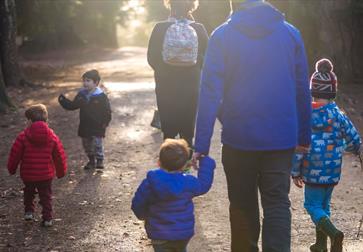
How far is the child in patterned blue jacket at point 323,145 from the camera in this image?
537 centimetres

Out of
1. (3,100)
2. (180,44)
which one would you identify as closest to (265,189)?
(180,44)

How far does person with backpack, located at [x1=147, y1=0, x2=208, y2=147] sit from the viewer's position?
23.0 ft

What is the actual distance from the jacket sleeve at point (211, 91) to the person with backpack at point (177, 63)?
102 inches

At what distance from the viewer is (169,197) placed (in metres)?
4.30

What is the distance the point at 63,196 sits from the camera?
7777 millimetres

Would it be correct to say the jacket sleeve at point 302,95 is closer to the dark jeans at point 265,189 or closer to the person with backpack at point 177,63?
the dark jeans at point 265,189

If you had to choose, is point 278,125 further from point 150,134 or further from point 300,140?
point 150,134

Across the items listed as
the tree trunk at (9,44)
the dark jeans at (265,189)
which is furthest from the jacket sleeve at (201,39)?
Answer: the tree trunk at (9,44)

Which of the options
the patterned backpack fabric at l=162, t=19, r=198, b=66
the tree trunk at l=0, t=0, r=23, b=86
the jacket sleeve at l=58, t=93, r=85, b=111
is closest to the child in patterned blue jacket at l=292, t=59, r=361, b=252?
the patterned backpack fabric at l=162, t=19, r=198, b=66

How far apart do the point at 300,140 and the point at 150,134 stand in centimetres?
727

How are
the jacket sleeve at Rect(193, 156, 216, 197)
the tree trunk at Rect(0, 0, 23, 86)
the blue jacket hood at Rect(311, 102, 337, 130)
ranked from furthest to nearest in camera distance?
the tree trunk at Rect(0, 0, 23, 86), the blue jacket hood at Rect(311, 102, 337, 130), the jacket sleeve at Rect(193, 156, 216, 197)

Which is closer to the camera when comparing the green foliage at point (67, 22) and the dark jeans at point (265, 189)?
the dark jeans at point (265, 189)

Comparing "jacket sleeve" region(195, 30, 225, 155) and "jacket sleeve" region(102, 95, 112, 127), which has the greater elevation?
"jacket sleeve" region(195, 30, 225, 155)

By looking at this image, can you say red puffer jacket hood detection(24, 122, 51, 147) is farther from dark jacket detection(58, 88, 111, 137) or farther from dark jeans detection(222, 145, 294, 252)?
dark jeans detection(222, 145, 294, 252)
